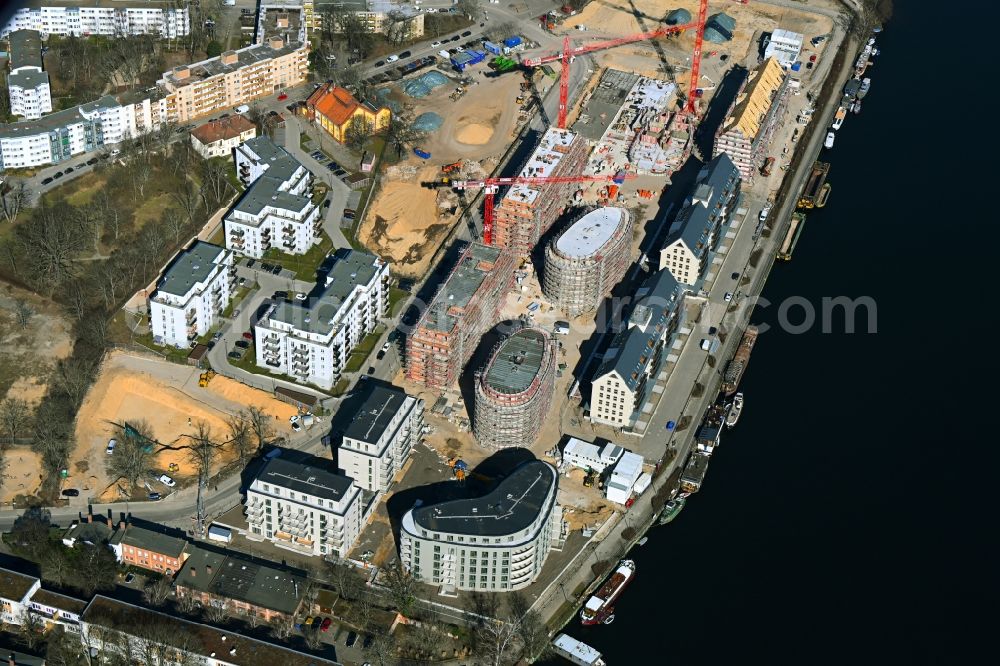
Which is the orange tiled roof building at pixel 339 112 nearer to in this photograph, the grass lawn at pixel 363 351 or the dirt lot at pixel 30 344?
the grass lawn at pixel 363 351

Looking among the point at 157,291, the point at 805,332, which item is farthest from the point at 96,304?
the point at 805,332

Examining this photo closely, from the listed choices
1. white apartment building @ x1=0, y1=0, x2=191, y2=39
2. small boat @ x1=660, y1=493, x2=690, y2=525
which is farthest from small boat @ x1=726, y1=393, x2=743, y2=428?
white apartment building @ x1=0, y1=0, x2=191, y2=39

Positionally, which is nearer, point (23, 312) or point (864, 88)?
point (23, 312)

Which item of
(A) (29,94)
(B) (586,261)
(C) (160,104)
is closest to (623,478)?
(B) (586,261)

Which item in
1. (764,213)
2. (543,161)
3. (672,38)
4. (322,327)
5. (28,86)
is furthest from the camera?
(672,38)

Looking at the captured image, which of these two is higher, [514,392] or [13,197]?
[514,392]

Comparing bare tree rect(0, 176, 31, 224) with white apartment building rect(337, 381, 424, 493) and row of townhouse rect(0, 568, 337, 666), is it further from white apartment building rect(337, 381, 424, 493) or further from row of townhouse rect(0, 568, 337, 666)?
row of townhouse rect(0, 568, 337, 666)

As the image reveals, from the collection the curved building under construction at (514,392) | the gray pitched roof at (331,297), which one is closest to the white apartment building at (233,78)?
the gray pitched roof at (331,297)

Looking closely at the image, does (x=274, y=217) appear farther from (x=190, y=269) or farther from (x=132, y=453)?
(x=132, y=453)
